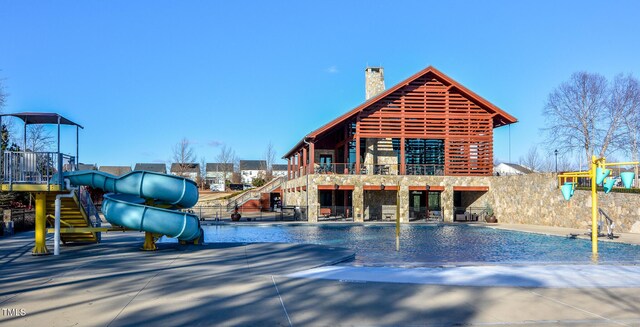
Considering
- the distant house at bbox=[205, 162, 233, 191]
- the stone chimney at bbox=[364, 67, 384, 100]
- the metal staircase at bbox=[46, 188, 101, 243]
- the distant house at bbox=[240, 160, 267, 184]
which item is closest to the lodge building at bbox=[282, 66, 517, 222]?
the stone chimney at bbox=[364, 67, 384, 100]

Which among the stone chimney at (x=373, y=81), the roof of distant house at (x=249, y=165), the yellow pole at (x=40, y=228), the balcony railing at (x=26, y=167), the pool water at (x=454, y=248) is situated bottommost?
the pool water at (x=454, y=248)

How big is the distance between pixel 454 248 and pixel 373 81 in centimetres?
2833

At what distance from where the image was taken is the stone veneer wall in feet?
81.4

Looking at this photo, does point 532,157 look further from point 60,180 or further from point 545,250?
point 60,180

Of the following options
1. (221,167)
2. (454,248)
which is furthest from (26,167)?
(221,167)

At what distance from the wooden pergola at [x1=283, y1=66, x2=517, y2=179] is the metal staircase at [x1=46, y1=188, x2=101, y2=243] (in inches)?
764

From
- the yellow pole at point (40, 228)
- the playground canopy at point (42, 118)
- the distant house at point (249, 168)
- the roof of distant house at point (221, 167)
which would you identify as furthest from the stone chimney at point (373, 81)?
the distant house at point (249, 168)

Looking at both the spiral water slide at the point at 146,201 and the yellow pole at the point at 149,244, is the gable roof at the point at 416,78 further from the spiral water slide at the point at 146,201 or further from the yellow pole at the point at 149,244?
the yellow pole at the point at 149,244

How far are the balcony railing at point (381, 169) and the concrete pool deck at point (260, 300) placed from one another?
23.8 m

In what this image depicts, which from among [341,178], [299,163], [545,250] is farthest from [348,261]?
[299,163]

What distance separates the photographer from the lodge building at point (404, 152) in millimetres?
35094

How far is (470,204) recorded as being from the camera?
3891cm

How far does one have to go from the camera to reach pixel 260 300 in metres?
8.82

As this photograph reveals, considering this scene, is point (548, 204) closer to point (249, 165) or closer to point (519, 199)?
point (519, 199)
